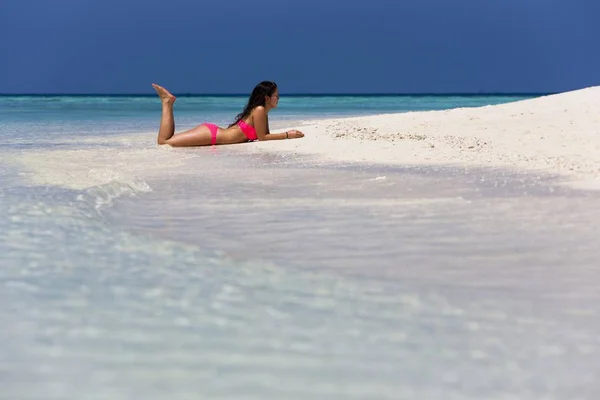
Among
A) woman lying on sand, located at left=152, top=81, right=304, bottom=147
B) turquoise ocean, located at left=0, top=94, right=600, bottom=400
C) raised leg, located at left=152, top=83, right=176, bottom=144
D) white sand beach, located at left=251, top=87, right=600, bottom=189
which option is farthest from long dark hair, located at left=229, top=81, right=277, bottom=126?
turquoise ocean, located at left=0, top=94, right=600, bottom=400

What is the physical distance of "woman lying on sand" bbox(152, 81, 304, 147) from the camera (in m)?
11.4

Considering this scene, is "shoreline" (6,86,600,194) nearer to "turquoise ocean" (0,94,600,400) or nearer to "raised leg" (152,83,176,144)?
"raised leg" (152,83,176,144)

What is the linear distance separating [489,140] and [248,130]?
317 centimetres

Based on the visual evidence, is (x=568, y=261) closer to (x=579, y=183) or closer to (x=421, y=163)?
(x=579, y=183)

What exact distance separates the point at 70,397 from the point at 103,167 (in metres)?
6.23

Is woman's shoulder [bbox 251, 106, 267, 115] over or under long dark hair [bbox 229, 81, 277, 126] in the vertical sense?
under

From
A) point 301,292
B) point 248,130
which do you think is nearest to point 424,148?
point 248,130

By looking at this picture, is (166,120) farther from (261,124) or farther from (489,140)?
(489,140)

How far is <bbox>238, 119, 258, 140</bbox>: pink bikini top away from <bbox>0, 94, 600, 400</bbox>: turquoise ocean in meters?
5.34

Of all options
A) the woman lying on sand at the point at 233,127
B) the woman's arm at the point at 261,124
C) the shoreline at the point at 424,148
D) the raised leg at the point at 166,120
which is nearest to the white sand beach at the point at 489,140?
the shoreline at the point at 424,148

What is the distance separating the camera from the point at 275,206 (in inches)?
221

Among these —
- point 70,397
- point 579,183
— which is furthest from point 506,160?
point 70,397

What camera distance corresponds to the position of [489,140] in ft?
35.0

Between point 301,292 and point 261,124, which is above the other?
point 261,124
